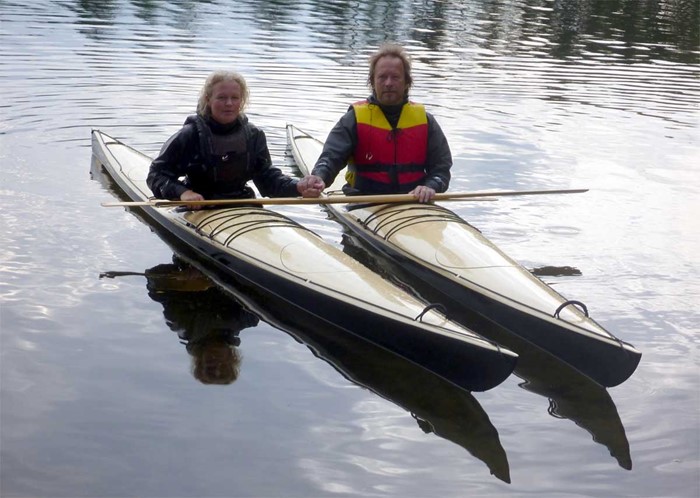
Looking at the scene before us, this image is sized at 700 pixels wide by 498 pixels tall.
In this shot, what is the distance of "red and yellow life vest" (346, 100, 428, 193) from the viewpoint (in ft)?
21.0

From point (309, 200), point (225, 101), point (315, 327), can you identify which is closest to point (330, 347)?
point (315, 327)

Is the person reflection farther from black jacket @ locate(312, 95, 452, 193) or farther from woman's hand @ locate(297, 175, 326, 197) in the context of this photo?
black jacket @ locate(312, 95, 452, 193)

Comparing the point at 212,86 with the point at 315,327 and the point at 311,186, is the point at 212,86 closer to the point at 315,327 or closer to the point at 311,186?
the point at 311,186

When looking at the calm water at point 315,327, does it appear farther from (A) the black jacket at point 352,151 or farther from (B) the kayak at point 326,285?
(A) the black jacket at point 352,151

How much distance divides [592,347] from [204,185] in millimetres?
2832

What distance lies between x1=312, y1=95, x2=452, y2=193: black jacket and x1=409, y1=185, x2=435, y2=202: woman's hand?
19 cm

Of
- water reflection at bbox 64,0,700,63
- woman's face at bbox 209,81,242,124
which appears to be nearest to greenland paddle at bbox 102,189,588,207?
woman's face at bbox 209,81,242,124

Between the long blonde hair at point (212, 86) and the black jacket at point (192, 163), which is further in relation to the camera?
the black jacket at point (192, 163)

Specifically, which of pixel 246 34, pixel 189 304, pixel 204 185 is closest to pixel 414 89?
pixel 246 34

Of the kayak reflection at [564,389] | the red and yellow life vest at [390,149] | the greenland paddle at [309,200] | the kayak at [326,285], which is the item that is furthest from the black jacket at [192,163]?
the kayak reflection at [564,389]

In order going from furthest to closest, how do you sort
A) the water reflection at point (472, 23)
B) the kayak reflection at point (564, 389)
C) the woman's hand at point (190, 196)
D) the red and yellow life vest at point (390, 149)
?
the water reflection at point (472, 23)
the red and yellow life vest at point (390, 149)
the woman's hand at point (190, 196)
the kayak reflection at point (564, 389)

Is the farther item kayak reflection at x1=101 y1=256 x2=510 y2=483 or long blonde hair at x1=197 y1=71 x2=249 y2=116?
long blonde hair at x1=197 y1=71 x2=249 y2=116

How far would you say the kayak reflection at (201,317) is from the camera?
4.59 metres

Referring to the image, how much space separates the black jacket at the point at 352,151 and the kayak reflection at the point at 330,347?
3.74 ft
